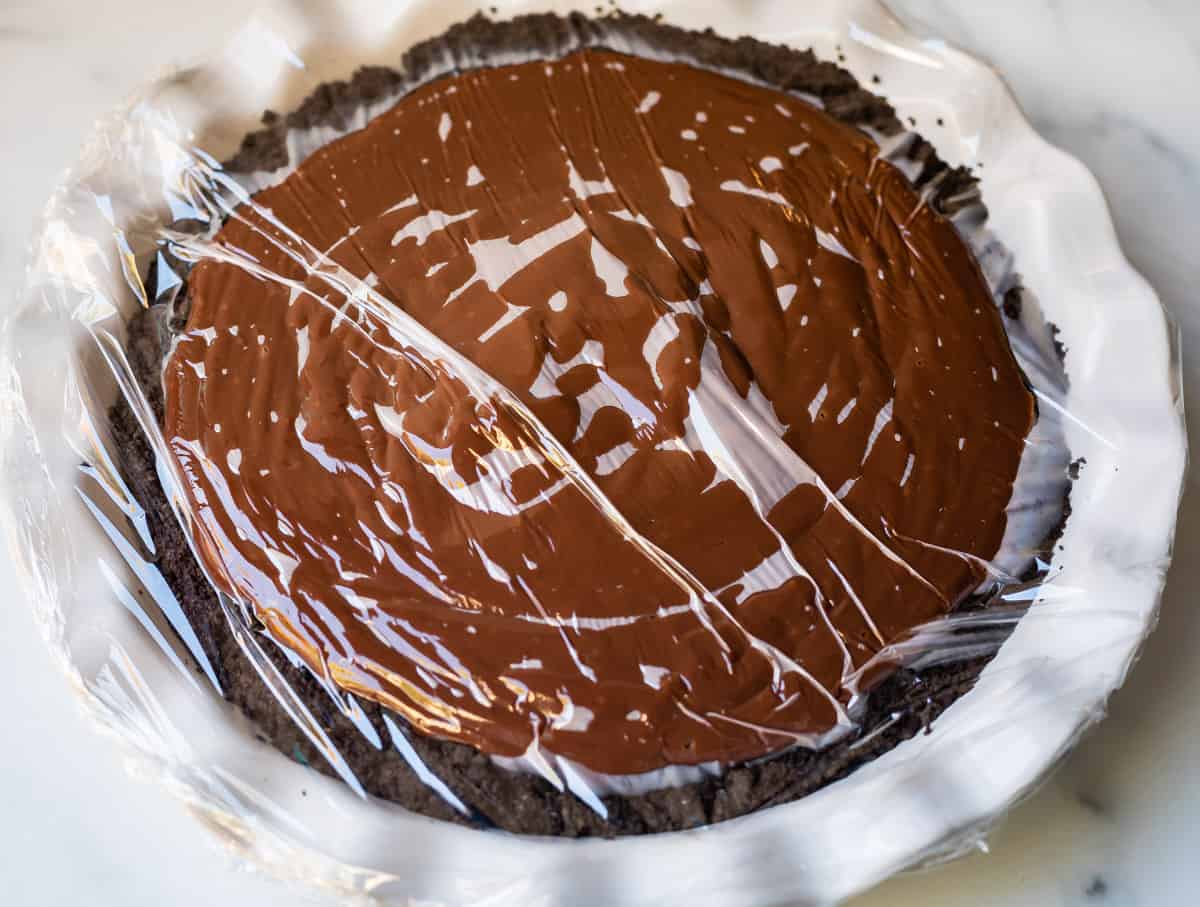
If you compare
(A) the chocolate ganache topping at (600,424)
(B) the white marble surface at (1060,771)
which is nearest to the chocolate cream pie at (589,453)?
(A) the chocolate ganache topping at (600,424)

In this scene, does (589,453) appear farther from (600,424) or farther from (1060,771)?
(1060,771)

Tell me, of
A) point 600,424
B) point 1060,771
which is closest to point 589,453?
point 600,424

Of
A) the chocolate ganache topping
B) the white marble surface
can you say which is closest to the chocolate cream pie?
the chocolate ganache topping

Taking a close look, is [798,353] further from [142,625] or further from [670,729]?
[142,625]

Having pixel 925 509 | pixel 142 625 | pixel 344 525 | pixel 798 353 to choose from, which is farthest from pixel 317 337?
pixel 925 509

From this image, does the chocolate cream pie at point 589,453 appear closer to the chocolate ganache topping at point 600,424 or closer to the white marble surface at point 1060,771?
the chocolate ganache topping at point 600,424

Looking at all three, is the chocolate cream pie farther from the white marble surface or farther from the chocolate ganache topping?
the white marble surface
